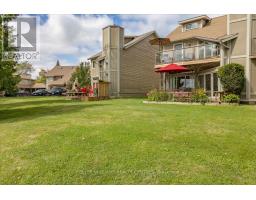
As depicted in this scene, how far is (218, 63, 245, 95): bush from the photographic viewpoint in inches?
679

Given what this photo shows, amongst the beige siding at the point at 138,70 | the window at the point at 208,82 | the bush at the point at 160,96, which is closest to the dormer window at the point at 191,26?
the window at the point at 208,82

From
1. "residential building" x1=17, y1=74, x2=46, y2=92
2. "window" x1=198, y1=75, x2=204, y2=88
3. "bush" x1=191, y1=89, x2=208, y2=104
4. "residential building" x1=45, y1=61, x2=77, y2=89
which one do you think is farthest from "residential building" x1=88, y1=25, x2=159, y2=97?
"residential building" x1=17, y1=74, x2=46, y2=92

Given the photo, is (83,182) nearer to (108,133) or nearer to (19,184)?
(19,184)

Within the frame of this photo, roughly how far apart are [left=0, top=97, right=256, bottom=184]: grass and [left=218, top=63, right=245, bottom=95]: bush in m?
8.97

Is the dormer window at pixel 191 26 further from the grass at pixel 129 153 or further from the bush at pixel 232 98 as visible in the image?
the grass at pixel 129 153

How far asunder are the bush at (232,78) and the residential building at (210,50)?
619 mm

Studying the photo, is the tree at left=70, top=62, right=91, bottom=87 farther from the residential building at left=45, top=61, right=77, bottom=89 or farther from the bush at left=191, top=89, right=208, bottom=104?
the residential building at left=45, top=61, right=77, bottom=89

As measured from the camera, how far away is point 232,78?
17359 millimetres

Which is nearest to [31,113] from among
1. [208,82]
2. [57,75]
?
[208,82]

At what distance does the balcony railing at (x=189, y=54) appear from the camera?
819 inches

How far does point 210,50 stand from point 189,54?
89.4 inches

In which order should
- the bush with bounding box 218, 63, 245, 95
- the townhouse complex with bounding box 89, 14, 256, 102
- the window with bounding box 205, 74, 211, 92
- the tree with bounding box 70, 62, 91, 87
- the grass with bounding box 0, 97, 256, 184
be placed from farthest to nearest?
1. the tree with bounding box 70, 62, 91, 87
2. the window with bounding box 205, 74, 211, 92
3. the townhouse complex with bounding box 89, 14, 256, 102
4. the bush with bounding box 218, 63, 245, 95
5. the grass with bounding box 0, 97, 256, 184

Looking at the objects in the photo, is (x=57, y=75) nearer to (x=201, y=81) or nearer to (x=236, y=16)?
(x=201, y=81)

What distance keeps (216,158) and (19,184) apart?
164 inches
